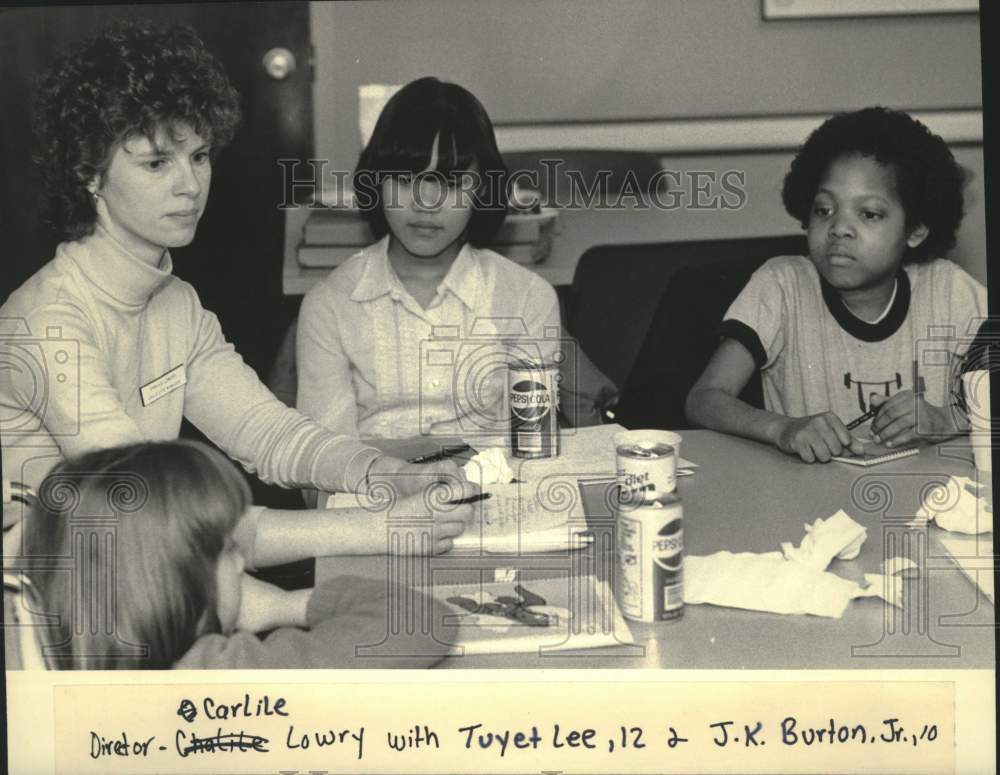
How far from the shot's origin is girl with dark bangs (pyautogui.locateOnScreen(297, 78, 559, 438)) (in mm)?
1311

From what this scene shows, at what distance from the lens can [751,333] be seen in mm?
1442

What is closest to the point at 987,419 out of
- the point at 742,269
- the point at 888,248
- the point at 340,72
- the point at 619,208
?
the point at 888,248

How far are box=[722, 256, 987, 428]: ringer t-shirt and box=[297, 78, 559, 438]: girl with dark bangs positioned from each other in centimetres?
28

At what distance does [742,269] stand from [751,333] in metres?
0.08

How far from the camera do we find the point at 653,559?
93cm

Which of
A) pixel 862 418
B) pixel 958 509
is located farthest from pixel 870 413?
pixel 958 509

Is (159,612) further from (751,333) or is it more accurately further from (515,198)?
(751,333)
